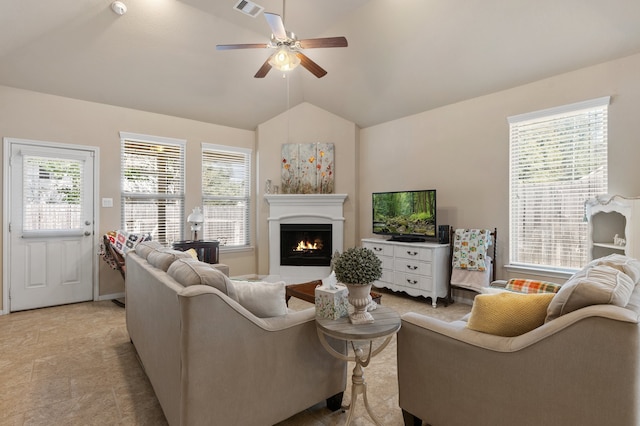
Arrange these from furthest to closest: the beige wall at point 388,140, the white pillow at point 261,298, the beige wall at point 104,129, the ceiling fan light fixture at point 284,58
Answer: the beige wall at point 104,129 < the beige wall at point 388,140 < the ceiling fan light fixture at point 284,58 < the white pillow at point 261,298

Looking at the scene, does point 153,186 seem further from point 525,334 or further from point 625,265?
point 625,265

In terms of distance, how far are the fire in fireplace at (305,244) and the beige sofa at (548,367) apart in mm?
3817

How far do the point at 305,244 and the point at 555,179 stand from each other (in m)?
3.60

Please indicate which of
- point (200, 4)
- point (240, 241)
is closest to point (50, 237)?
point (240, 241)

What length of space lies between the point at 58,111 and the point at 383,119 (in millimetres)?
4468

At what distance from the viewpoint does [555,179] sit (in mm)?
3645

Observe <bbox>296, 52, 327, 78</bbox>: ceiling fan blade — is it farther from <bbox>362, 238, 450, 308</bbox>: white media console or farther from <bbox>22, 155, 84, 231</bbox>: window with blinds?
<bbox>22, 155, 84, 231</bbox>: window with blinds

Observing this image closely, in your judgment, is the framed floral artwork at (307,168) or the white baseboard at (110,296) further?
the framed floral artwork at (307,168)

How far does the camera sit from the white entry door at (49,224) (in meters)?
3.92

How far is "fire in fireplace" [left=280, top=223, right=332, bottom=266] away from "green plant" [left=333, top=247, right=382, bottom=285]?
3834 millimetres

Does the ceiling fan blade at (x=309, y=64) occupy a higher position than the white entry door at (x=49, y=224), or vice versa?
the ceiling fan blade at (x=309, y=64)

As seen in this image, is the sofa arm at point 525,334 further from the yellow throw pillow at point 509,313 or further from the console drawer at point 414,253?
the console drawer at point 414,253

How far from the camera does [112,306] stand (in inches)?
165

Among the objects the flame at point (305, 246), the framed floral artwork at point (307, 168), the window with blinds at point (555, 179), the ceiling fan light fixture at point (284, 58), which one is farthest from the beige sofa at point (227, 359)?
the framed floral artwork at point (307, 168)
